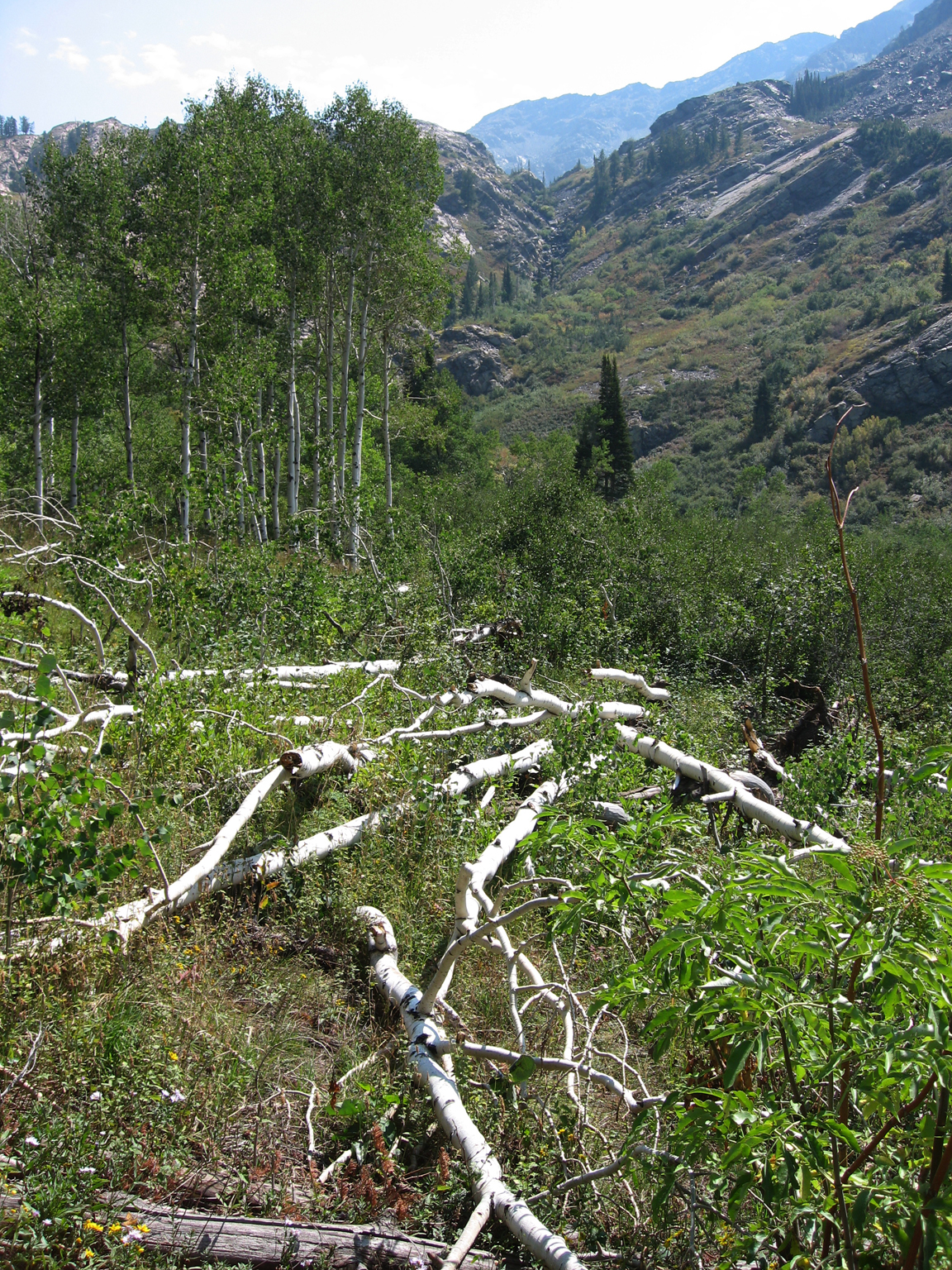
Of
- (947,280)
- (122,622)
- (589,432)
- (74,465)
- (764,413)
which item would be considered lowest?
(122,622)

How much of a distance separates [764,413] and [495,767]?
56.4 meters

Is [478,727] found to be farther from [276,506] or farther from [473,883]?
[276,506]

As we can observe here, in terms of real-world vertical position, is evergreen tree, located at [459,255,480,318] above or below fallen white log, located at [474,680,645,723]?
above

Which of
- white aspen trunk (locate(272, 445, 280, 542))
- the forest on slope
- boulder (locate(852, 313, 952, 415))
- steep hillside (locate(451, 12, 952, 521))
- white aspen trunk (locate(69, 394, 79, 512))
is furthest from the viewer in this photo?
steep hillside (locate(451, 12, 952, 521))

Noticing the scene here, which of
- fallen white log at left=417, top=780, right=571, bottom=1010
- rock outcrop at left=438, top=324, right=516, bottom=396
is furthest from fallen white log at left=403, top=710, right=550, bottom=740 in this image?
rock outcrop at left=438, top=324, right=516, bottom=396

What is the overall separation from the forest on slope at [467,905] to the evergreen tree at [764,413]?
45279mm

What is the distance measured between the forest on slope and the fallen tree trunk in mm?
11

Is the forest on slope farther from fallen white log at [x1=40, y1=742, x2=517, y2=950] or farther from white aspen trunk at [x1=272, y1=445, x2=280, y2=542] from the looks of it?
white aspen trunk at [x1=272, y1=445, x2=280, y2=542]

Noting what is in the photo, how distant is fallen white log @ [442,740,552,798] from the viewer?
496 centimetres

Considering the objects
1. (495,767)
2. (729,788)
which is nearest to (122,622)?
(495,767)

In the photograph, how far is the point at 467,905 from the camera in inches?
144

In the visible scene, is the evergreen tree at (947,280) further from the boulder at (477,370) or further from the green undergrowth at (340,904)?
the green undergrowth at (340,904)

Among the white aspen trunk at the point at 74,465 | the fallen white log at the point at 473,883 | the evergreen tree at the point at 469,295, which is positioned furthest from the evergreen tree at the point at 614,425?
the evergreen tree at the point at 469,295

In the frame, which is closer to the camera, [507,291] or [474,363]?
[474,363]
